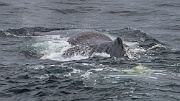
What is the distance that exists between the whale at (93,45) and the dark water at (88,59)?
381 mm

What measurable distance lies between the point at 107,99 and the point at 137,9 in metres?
21.1

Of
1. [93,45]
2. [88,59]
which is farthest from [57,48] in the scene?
[88,59]

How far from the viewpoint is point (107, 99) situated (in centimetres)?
1127

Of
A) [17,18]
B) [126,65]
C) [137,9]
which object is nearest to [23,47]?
[126,65]

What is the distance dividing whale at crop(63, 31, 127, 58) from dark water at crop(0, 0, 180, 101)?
1.25 feet

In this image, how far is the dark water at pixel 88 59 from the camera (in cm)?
1195

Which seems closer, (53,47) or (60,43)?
(53,47)

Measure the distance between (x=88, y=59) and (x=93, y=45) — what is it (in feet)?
4.37

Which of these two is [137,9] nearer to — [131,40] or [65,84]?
[131,40]

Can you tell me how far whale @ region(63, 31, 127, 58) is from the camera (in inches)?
603

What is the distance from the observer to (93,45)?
16750 millimetres

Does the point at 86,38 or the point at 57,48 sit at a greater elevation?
the point at 86,38

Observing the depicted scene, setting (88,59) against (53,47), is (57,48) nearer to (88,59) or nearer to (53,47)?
(53,47)

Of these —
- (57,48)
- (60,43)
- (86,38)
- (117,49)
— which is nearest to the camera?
(117,49)
